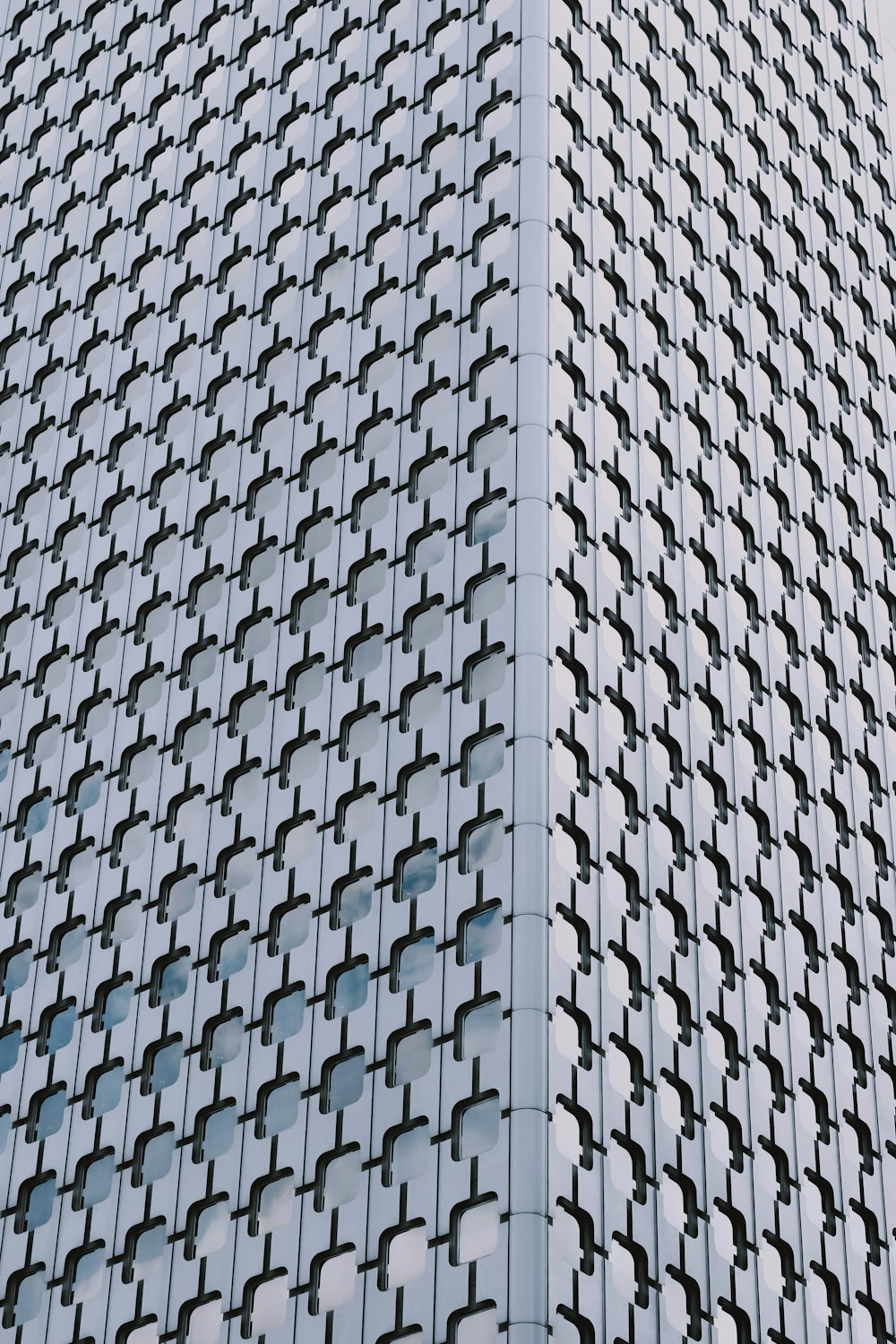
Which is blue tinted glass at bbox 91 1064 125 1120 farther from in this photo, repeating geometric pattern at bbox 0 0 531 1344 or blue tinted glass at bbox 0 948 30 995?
blue tinted glass at bbox 0 948 30 995

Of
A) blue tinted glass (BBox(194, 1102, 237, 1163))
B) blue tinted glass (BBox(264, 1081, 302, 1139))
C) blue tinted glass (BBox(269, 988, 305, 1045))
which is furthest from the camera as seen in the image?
blue tinted glass (BBox(269, 988, 305, 1045))

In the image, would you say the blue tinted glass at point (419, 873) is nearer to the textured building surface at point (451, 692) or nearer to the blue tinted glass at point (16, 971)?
the textured building surface at point (451, 692)

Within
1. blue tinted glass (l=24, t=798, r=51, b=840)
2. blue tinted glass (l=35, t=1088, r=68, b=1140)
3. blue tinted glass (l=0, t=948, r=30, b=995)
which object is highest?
blue tinted glass (l=24, t=798, r=51, b=840)

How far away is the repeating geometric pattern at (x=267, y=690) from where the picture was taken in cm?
4650

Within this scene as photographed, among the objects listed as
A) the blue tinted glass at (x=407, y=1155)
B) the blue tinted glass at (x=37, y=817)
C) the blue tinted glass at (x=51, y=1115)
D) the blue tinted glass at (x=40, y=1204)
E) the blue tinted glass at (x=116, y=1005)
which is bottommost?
the blue tinted glass at (x=407, y=1155)

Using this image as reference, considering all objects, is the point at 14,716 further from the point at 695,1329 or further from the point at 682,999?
the point at 695,1329

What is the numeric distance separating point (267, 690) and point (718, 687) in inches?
409

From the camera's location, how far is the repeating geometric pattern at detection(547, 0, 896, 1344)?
153 feet

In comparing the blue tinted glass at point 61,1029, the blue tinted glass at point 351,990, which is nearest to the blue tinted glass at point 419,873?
the blue tinted glass at point 351,990

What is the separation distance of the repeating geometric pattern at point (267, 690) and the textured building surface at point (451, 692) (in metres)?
0.11

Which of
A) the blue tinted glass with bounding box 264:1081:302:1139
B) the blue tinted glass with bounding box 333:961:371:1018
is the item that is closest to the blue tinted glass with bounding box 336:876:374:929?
the blue tinted glass with bounding box 333:961:371:1018

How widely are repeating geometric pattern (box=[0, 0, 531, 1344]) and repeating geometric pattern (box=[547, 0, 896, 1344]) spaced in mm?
1849

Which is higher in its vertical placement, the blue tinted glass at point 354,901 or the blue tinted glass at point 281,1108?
the blue tinted glass at point 354,901

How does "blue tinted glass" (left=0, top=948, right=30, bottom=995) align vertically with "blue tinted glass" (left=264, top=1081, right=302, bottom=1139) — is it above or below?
above
